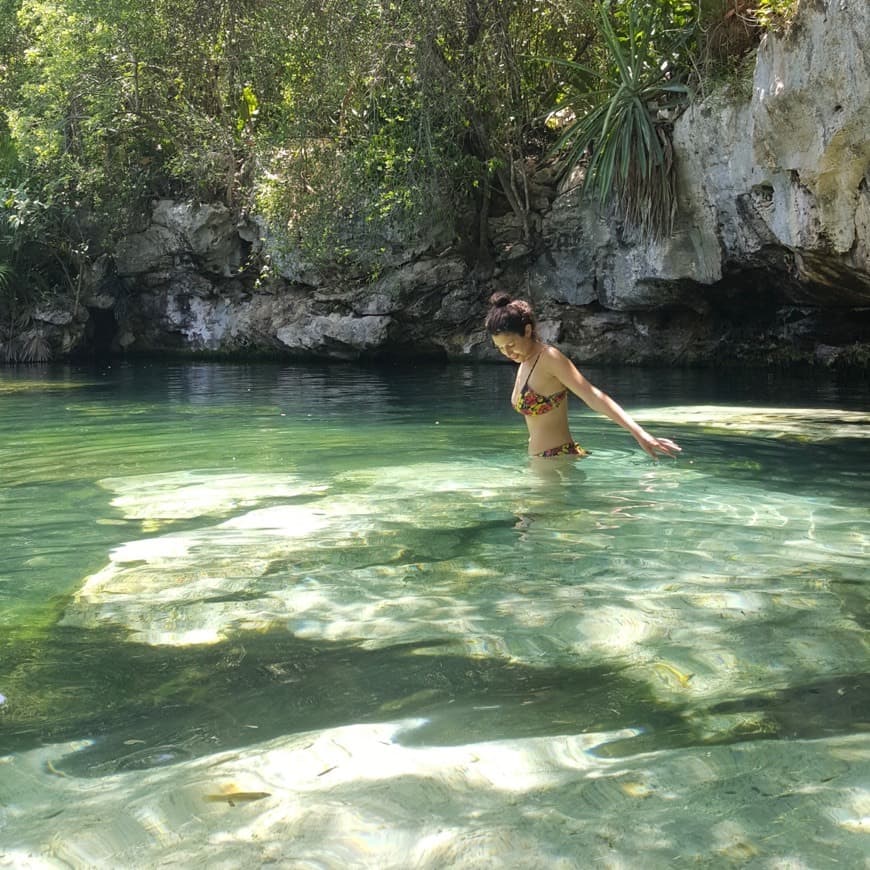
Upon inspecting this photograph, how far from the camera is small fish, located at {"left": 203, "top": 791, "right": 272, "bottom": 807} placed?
2.22 metres

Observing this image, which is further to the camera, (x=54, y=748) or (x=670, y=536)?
(x=670, y=536)

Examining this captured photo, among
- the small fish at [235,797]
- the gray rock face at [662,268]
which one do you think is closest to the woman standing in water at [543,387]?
the small fish at [235,797]

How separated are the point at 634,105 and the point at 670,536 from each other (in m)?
10.6

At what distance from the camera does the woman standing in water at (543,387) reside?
5.95 metres

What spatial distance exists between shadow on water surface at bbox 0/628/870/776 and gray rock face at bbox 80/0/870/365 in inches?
359

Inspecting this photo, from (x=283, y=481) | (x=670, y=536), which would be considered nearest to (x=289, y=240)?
(x=283, y=481)

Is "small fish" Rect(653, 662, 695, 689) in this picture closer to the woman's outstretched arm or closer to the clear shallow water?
the clear shallow water

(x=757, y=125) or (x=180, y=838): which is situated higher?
(x=757, y=125)

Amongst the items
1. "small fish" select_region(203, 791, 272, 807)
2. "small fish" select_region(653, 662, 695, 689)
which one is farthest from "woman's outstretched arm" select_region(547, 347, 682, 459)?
"small fish" select_region(203, 791, 272, 807)

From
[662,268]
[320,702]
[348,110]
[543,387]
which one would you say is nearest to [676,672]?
[320,702]

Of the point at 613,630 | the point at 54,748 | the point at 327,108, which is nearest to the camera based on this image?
the point at 54,748

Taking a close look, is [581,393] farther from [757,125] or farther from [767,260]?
[767,260]

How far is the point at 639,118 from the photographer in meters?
14.0

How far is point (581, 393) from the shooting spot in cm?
624
